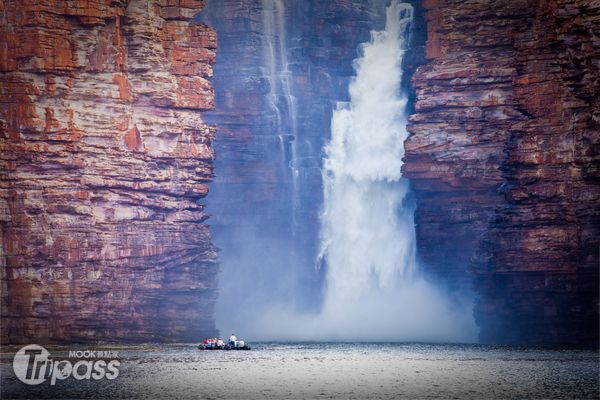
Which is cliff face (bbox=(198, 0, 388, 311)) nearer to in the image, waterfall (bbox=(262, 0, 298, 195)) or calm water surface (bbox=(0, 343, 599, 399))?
waterfall (bbox=(262, 0, 298, 195))

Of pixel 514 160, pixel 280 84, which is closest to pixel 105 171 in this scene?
pixel 280 84

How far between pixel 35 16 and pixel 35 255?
12.4 m

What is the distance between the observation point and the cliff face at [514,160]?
109 meters

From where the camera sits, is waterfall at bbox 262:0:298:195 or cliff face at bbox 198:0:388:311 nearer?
cliff face at bbox 198:0:388:311

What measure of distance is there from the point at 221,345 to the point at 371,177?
739 inches

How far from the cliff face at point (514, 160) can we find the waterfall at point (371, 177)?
4233mm

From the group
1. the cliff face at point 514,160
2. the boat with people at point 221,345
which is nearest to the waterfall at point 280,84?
the cliff face at point 514,160

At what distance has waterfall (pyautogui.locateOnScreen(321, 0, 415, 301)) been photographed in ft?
394

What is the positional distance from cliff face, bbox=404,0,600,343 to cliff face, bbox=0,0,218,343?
12.9m

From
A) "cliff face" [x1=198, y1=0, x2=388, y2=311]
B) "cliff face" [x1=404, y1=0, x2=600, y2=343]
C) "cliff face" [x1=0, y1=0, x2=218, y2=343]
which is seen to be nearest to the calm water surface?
"cliff face" [x1=0, y1=0, x2=218, y2=343]

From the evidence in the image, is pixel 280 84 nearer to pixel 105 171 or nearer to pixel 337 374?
pixel 105 171

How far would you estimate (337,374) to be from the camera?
304ft

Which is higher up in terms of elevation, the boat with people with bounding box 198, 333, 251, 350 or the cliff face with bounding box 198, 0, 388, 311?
the cliff face with bounding box 198, 0, 388, 311

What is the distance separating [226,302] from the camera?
122m
